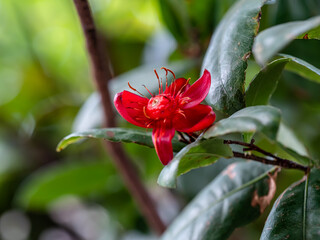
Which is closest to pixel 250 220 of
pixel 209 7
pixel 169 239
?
pixel 169 239

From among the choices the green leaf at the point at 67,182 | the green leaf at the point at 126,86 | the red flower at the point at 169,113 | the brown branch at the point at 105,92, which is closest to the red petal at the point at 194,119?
the red flower at the point at 169,113

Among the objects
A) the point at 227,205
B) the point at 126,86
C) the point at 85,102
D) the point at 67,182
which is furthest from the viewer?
the point at 85,102

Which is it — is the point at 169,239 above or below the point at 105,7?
below

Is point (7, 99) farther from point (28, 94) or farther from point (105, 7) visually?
point (105, 7)

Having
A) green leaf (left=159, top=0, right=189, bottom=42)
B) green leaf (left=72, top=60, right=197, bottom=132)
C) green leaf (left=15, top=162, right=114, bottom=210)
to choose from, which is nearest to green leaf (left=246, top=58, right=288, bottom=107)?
green leaf (left=72, top=60, right=197, bottom=132)

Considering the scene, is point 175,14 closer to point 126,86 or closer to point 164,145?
point 126,86

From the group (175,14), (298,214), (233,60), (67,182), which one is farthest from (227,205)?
(67,182)

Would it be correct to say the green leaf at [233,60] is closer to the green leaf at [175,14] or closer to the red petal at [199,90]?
the red petal at [199,90]
